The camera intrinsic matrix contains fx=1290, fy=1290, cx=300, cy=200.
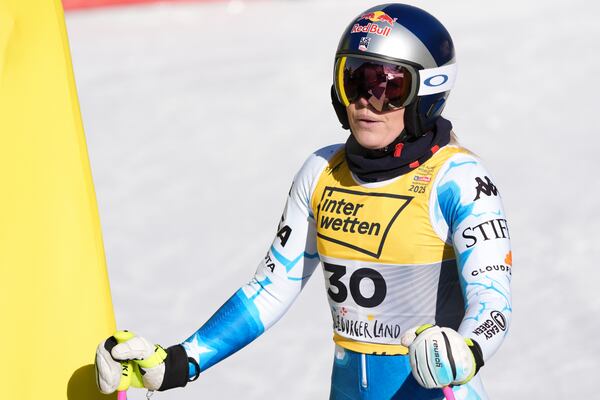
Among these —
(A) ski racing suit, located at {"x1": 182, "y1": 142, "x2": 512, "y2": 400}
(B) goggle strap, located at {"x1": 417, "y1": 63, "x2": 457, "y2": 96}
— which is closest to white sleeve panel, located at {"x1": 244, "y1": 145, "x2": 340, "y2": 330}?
(A) ski racing suit, located at {"x1": 182, "y1": 142, "x2": 512, "y2": 400}

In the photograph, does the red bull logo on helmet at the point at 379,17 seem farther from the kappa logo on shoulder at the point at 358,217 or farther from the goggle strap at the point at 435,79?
the kappa logo on shoulder at the point at 358,217

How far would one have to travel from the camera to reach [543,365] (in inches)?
255

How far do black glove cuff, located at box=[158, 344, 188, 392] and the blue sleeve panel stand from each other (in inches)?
1.9

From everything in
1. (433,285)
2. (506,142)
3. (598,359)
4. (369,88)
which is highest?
(369,88)

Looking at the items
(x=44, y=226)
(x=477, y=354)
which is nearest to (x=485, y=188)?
(x=477, y=354)

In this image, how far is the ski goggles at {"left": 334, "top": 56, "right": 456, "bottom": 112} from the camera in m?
3.78

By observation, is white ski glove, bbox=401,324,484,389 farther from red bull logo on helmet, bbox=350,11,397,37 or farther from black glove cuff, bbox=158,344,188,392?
red bull logo on helmet, bbox=350,11,397,37

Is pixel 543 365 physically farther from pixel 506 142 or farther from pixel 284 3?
pixel 284 3

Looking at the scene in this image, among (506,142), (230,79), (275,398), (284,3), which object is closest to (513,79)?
(506,142)

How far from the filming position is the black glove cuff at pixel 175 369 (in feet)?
12.5

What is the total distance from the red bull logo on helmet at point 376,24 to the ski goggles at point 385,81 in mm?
83

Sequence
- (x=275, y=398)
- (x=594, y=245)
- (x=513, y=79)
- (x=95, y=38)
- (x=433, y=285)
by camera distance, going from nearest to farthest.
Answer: (x=433, y=285) → (x=275, y=398) → (x=594, y=245) → (x=513, y=79) → (x=95, y=38)

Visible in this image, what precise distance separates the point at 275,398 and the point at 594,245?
2.36 m

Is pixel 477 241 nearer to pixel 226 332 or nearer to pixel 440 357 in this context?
pixel 440 357
